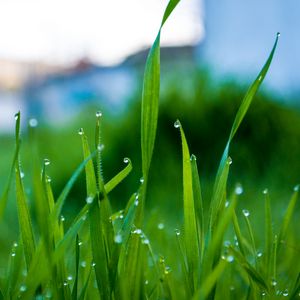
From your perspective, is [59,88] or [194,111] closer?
[194,111]

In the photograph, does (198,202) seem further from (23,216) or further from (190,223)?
(23,216)

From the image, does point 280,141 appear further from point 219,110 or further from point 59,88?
point 59,88

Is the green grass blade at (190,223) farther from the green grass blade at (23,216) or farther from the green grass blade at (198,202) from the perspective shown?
the green grass blade at (23,216)

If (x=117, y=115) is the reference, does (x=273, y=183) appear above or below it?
below

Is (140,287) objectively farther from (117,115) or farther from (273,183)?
(117,115)

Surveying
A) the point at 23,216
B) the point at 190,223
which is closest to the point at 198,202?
the point at 190,223

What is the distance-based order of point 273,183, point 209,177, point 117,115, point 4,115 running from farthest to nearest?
point 4,115
point 117,115
point 209,177
point 273,183

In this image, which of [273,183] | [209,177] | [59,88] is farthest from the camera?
[59,88]

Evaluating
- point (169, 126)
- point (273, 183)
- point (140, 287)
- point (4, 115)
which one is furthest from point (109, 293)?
point (4, 115)

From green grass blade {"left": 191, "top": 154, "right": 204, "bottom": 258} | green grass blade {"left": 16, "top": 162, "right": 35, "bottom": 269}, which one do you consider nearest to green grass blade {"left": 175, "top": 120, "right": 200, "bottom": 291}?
green grass blade {"left": 191, "top": 154, "right": 204, "bottom": 258}

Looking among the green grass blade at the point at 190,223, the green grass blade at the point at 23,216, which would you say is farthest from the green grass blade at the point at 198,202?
the green grass blade at the point at 23,216

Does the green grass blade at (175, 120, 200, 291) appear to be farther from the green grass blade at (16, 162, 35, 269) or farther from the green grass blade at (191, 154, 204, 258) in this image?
the green grass blade at (16, 162, 35, 269)
